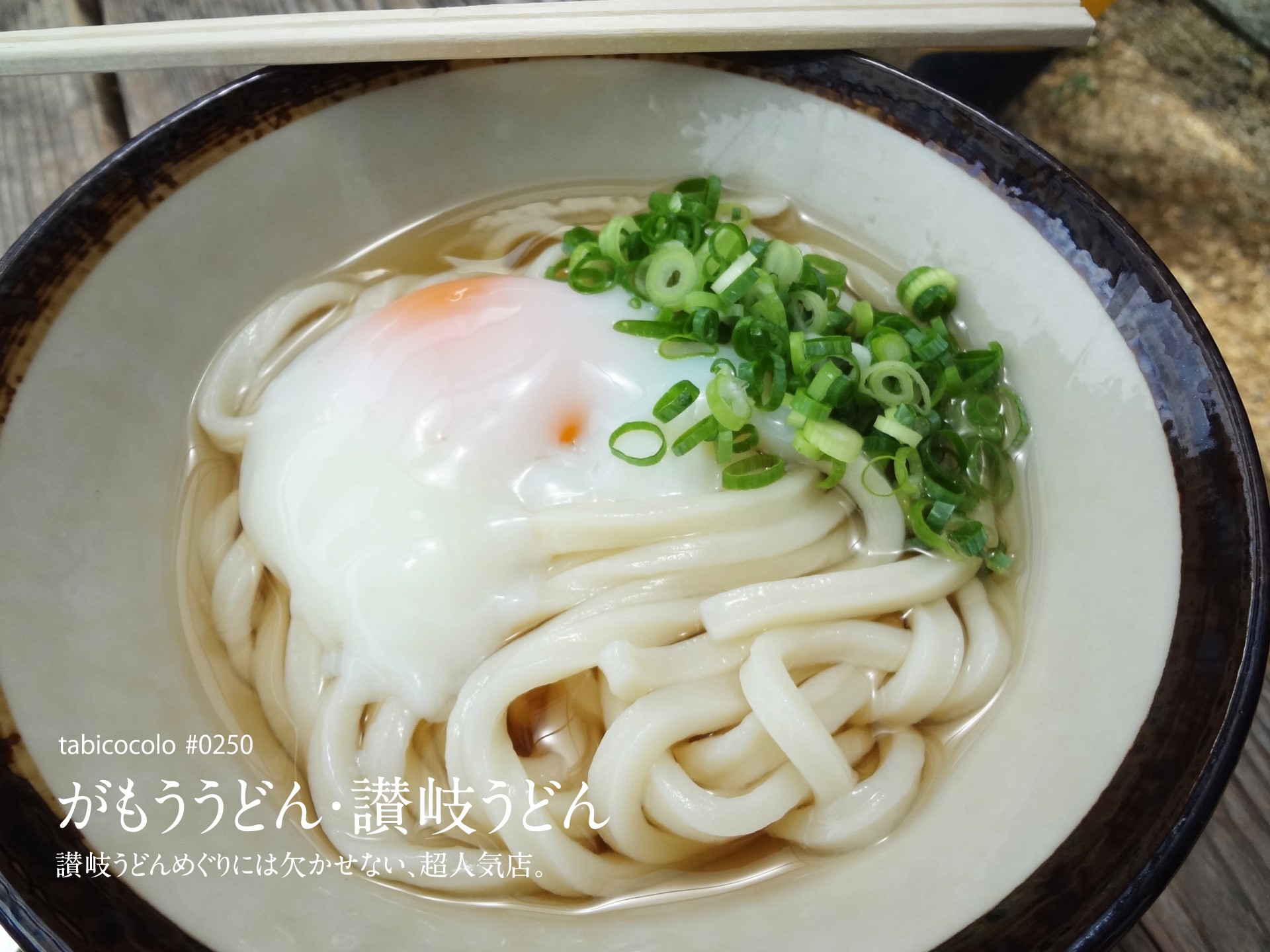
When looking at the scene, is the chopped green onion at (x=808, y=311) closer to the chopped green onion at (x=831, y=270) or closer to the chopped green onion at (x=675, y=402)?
the chopped green onion at (x=831, y=270)

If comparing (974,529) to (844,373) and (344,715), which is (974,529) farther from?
(344,715)

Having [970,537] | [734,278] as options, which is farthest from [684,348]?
[970,537]

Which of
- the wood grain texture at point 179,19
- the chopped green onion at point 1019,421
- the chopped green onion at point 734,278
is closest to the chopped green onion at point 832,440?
the chopped green onion at point 734,278

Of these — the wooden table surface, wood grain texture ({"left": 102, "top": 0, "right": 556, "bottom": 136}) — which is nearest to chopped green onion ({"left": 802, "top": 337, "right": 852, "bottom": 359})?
the wooden table surface

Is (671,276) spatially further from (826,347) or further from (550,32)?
(550,32)

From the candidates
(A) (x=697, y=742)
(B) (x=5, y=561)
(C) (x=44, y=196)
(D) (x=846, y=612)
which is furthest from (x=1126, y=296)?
(C) (x=44, y=196)
